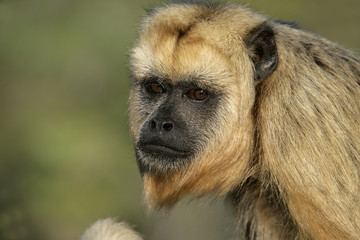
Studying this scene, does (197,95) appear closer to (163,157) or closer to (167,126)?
(167,126)

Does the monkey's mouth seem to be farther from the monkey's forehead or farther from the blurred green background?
the blurred green background

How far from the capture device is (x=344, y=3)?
17375mm

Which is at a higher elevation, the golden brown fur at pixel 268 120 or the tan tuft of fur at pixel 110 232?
the golden brown fur at pixel 268 120

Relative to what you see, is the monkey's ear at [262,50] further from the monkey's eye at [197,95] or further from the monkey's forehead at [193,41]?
the monkey's eye at [197,95]

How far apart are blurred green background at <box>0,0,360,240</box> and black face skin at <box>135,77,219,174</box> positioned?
7103 mm

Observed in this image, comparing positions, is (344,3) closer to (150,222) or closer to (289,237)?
(150,222)

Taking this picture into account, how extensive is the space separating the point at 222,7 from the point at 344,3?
34.5ft

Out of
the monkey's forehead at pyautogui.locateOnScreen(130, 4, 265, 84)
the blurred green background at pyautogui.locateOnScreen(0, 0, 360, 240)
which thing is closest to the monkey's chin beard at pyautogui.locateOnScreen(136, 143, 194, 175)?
the monkey's forehead at pyautogui.locateOnScreen(130, 4, 265, 84)

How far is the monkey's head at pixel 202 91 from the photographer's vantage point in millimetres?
7125

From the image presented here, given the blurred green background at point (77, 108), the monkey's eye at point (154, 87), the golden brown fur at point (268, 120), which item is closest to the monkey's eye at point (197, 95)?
the golden brown fur at point (268, 120)

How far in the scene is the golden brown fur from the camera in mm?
6617

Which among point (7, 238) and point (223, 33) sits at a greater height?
point (223, 33)

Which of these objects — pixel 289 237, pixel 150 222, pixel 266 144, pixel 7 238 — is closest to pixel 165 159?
pixel 266 144

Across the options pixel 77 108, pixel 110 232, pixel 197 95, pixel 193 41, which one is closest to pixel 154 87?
pixel 197 95
